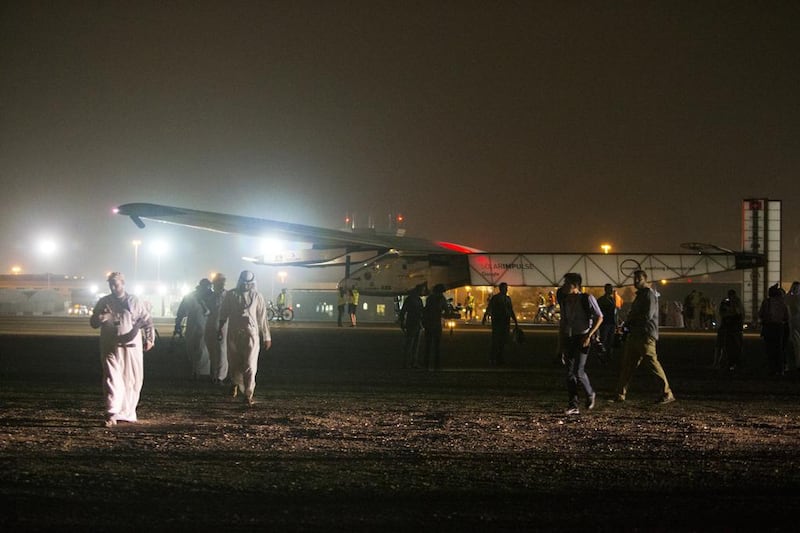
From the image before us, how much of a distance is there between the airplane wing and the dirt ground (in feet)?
72.0

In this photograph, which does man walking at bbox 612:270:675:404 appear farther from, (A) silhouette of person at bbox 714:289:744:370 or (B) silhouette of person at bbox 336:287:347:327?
(B) silhouette of person at bbox 336:287:347:327

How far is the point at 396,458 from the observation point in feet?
28.5

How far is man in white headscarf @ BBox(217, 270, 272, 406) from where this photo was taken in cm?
1275

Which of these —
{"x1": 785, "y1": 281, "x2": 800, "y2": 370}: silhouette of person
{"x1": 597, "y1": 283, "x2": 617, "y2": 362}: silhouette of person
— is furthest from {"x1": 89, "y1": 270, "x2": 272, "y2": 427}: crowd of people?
{"x1": 785, "y1": 281, "x2": 800, "y2": 370}: silhouette of person

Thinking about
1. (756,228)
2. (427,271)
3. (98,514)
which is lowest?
(98,514)

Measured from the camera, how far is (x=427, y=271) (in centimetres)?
4528

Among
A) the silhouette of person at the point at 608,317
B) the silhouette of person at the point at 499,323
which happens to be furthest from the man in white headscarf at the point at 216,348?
the silhouette of person at the point at 608,317

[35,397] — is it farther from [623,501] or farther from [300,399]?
[623,501]

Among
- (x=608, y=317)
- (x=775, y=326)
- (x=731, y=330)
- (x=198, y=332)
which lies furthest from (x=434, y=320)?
(x=775, y=326)

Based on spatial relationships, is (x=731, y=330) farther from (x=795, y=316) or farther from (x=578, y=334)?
(x=578, y=334)

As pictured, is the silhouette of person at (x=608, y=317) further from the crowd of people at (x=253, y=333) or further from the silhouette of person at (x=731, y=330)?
the crowd of people at (x=253, y=333)

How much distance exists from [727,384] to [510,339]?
1671 centimetres

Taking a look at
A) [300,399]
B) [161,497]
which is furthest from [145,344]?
[161,497]

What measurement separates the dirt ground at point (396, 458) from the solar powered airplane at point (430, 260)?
25914mm
